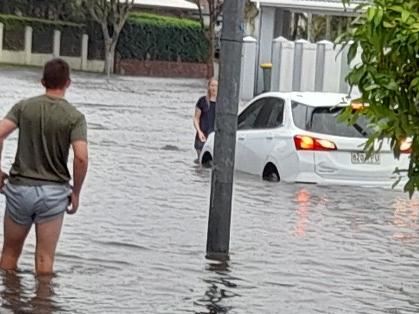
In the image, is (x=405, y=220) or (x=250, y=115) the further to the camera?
(x=250, y=115)

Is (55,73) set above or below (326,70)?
above

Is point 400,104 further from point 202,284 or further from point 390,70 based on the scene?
point 202,284

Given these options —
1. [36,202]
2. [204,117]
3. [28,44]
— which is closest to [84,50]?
[28,44]

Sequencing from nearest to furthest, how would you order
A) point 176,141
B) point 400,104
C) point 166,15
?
point 400,104 → point 176,141 → point 166,15

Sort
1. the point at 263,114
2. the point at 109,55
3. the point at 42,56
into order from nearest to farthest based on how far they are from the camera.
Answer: the point at 263,114, the point at 109,55, the point at 42,56

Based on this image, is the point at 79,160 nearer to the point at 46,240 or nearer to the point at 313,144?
the point at 46,240

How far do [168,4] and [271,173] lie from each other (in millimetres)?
52586

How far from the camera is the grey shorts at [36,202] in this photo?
31.0 ft

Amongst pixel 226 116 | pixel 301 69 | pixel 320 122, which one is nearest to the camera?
pixel 226 116

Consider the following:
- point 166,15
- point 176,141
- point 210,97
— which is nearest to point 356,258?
point 210,97

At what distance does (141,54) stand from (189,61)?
2817 millimetres

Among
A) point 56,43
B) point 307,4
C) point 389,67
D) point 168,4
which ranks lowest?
point 56,43

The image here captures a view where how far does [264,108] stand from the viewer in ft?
63.4

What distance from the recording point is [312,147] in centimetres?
1797
